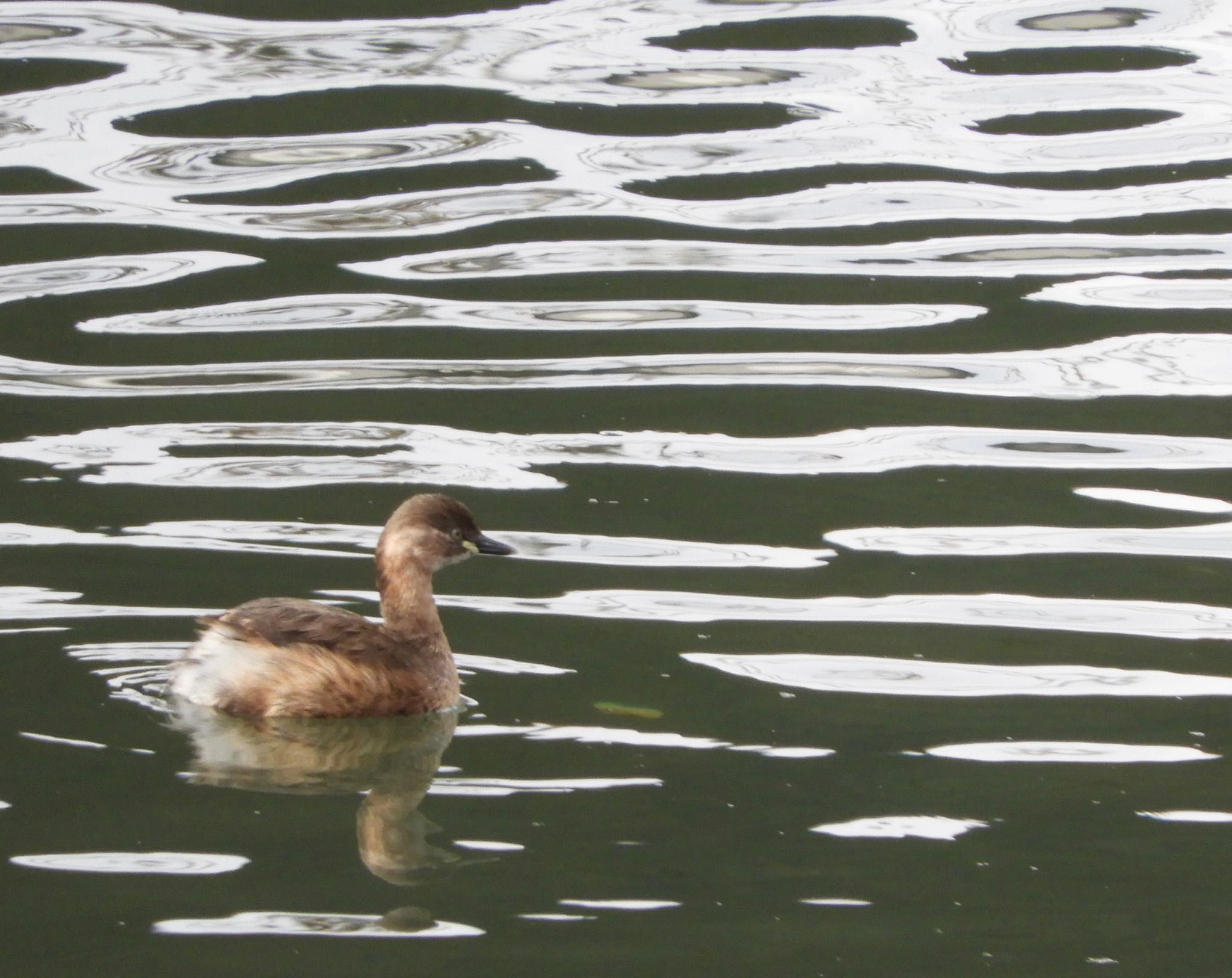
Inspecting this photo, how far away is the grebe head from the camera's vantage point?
6500 mm

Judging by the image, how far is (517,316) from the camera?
10000 mm

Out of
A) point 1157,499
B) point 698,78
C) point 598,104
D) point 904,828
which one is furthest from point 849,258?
point 904,828

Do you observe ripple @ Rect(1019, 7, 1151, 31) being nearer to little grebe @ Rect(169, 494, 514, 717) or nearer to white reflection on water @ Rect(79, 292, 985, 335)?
white reflection on water @ Rect(79, 292, 985, 335)

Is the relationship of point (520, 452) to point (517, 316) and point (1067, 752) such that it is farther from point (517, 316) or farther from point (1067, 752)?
point (1067, 752)

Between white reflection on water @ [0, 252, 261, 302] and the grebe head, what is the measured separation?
424 centimetres

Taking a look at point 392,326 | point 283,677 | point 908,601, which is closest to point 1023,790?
point 908,601

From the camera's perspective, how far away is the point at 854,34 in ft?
45.0

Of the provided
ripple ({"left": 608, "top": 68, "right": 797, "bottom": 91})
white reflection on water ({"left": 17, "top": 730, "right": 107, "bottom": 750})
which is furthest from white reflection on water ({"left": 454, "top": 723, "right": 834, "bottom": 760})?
ripple ({"left": 608, "top": 68, "right": 797, "bottom": 91})

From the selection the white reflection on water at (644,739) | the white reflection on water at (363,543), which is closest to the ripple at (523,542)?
the white reflection on water at (363,543)

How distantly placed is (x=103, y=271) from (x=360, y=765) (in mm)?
5232

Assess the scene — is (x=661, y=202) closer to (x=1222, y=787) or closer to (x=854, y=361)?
(x=854, y=361)

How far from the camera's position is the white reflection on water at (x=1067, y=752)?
227 inches

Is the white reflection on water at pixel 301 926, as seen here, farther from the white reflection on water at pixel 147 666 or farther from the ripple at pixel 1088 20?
the ripple at pixel 1088 20

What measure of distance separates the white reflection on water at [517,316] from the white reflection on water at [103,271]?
48 cm
